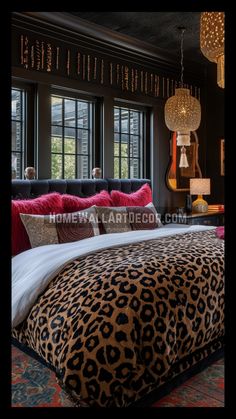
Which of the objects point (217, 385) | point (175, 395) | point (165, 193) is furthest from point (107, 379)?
point (165, 193)

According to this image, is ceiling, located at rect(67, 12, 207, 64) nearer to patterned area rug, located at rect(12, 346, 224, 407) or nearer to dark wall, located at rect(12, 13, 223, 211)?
dark wall, located at rect(12, 13, 223, 211)

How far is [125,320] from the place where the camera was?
173 centimetres

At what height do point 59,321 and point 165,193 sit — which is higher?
point 165,193

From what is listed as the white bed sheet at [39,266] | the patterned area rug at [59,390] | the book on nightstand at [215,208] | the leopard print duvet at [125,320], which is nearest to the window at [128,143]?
the book on nightstand at [215,208]

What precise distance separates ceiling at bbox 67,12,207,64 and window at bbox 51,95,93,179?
35.7 inches

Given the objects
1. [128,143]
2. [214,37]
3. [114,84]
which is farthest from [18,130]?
[214,37]

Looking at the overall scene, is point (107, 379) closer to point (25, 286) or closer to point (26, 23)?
point (25, 286)

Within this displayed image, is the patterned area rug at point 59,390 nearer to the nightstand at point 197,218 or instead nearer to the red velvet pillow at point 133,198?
the red velvet pillow at point 133,198

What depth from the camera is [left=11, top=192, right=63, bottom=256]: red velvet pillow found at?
2.94m

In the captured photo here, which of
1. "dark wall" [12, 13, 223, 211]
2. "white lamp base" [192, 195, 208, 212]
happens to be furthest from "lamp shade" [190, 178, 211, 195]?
"dark wall" [12, 13, 223, 211]

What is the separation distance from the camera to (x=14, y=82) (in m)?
3.65

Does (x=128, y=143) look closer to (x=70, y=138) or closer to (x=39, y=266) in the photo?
(x=70, y=138)

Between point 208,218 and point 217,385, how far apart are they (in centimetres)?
323
